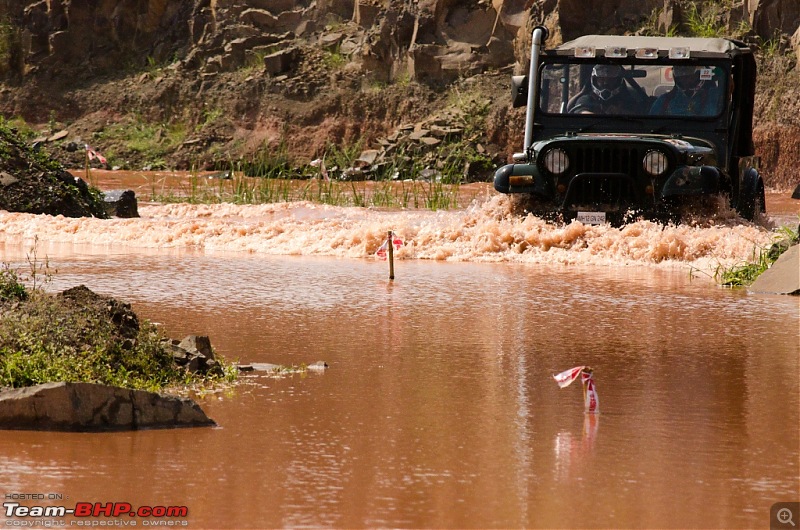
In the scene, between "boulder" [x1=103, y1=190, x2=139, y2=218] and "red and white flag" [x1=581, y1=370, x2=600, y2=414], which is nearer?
"red and white flag" [x1=581, y1=370, x2=600, y2=414]

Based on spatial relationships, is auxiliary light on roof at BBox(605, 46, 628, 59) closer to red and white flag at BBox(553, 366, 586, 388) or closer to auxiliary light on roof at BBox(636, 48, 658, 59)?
auxiliary light on roof at BBox(636, 48, 658, 59)

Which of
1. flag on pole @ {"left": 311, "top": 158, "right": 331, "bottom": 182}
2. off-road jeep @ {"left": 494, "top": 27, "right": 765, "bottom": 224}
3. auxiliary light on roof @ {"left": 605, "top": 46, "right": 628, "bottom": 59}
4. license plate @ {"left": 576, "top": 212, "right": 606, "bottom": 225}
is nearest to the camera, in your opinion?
off-road jeep @ {"left": 494, "top": 27, "right": 765, "bottom": 224}

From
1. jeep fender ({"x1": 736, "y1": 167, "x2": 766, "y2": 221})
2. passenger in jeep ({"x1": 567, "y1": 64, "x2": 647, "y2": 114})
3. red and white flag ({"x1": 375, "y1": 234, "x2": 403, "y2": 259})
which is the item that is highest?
passenger in jeep ({"x1": 567, "y1": 64, "x2": 647, "y2": 114})

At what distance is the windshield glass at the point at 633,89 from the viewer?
16.2 metres

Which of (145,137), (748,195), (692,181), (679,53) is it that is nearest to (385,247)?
(692,181)

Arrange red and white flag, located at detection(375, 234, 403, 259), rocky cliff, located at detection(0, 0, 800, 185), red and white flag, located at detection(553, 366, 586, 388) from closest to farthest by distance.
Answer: red and white flag, located at detection(553, 366, 586, 388), red and white flag, located at detection(375, 234, 403, 259), rocky cliff, located at detection(0, 0, 800, 185)

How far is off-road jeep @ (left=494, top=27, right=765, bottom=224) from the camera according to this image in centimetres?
1538

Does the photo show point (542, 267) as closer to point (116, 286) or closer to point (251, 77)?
point (116, 286)

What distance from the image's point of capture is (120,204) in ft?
69.7

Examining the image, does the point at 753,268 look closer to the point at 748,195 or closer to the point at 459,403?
the point at 748,195

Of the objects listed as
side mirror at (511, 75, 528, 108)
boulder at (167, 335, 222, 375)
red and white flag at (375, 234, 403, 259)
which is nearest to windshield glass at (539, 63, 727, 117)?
side mirror at (511, 75, 528, 108)

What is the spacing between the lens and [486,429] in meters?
6.47

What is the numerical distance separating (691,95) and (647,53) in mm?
728

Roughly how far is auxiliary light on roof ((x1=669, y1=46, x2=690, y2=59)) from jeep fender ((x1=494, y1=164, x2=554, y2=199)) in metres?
2.25
